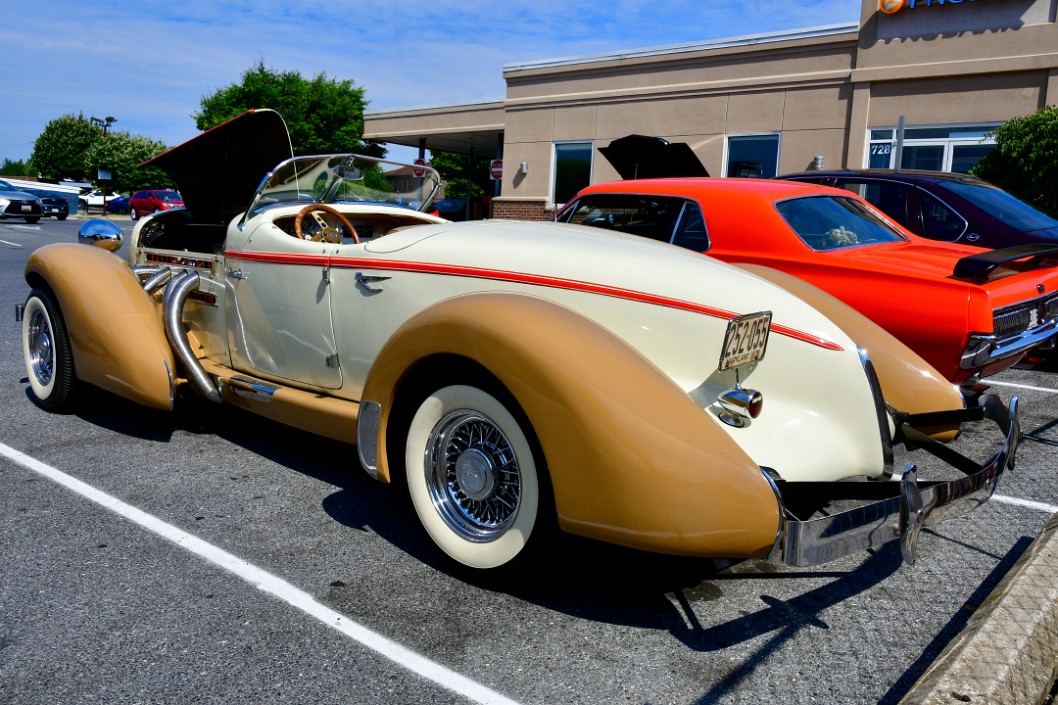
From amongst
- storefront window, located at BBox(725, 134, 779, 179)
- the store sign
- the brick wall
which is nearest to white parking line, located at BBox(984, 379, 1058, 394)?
storefront window, located at BBox(725, 134, 779, 179)

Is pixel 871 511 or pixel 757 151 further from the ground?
pixel 757 151

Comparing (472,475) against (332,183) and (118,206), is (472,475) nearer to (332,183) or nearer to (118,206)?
(332,183)

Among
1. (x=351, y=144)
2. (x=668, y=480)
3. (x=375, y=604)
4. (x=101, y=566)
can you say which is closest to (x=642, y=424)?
(x=668, y=480)

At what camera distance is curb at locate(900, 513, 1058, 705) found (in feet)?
6.57

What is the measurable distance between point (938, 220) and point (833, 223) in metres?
1.51

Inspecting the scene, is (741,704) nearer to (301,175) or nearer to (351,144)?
(301,175)

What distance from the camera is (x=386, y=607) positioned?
270 centimetres

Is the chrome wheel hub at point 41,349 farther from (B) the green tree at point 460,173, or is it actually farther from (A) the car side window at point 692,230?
(B) the green tree at point 460,173

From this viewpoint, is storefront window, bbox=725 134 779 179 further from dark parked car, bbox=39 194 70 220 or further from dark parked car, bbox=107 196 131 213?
dark parked car, bbox=107 196 131 213

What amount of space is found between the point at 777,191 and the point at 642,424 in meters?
3.47

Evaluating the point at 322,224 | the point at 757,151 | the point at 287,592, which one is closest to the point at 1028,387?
the point at 322,224

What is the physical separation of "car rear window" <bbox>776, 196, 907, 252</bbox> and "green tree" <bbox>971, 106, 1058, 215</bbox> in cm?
671

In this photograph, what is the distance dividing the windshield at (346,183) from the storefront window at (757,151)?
12.2 meters

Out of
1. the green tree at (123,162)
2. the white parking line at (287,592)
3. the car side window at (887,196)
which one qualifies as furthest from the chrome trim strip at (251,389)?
the green tree at (123,162)
